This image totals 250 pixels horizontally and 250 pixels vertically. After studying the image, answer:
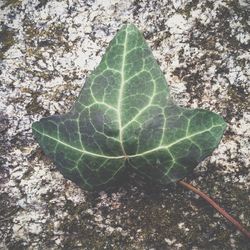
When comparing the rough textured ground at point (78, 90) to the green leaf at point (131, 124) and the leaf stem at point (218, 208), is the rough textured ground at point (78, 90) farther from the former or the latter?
the green leaf at point (131, 124)

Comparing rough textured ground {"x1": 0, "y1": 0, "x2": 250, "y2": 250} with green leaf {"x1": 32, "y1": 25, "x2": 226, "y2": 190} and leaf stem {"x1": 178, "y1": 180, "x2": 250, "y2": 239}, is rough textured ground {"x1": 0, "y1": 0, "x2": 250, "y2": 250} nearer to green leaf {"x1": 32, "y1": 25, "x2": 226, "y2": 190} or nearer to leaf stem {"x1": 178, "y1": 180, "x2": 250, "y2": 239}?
leaf stem {"x1": 178, "y1": 180, "x2": 250, "y2": 239}

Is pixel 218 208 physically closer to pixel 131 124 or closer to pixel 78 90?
pixel 131 124

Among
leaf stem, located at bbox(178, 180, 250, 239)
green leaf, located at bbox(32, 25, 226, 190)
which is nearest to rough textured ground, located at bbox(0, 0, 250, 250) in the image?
leaf stem, located at bbox(178, 180, 250, 239)

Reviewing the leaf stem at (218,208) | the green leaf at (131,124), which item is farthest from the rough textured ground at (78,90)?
the green leaf at (131,124)

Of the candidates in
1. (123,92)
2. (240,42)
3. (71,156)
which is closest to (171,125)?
(123,92)

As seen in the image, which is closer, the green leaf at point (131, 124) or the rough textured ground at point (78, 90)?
the green leaf at point (131, 124)

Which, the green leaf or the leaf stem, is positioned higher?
the green leaf

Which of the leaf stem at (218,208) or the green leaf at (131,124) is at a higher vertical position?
the green leaf at (131,124)
